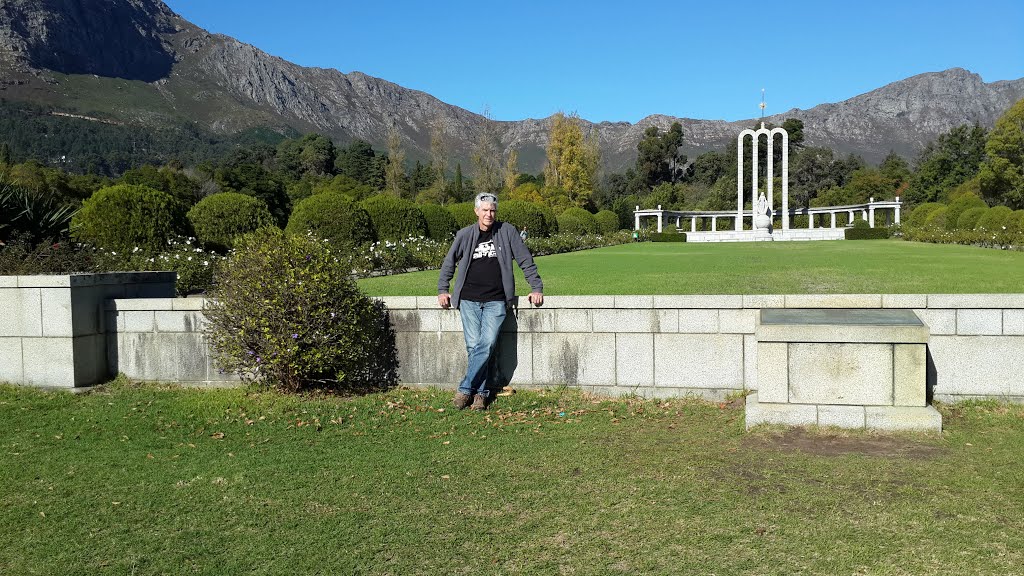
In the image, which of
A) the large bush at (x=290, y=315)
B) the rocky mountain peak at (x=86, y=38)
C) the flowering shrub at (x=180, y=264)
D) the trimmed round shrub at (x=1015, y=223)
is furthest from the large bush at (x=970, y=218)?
the rocky mountain peak at (x=86, y=38)

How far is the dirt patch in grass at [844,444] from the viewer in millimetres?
4652

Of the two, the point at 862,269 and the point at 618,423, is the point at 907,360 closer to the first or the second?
the point at 618,423

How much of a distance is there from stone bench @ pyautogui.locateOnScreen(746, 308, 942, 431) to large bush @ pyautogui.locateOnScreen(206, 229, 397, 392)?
3244 mm

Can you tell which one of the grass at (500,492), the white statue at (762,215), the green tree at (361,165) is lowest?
the grass at (500,492)

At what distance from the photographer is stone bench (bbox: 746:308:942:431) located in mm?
4996

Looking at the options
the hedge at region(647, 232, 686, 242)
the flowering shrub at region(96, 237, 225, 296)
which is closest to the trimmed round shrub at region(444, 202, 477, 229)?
the flowering shrub at region(96, 237, 225, 296)

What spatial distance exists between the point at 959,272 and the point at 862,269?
1762 millimetres

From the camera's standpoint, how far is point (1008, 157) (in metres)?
45.0

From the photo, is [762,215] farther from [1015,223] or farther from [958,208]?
[1015,223]

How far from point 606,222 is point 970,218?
1846 centimetres

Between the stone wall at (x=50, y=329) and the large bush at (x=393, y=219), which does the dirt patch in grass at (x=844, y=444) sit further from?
the large bush at (x=393, y=219)

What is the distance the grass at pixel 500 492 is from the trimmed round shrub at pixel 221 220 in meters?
11.8

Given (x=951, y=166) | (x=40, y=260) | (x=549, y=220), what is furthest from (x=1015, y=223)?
(x=951, y=166)

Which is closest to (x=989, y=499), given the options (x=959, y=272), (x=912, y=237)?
(x=959, y=272)
